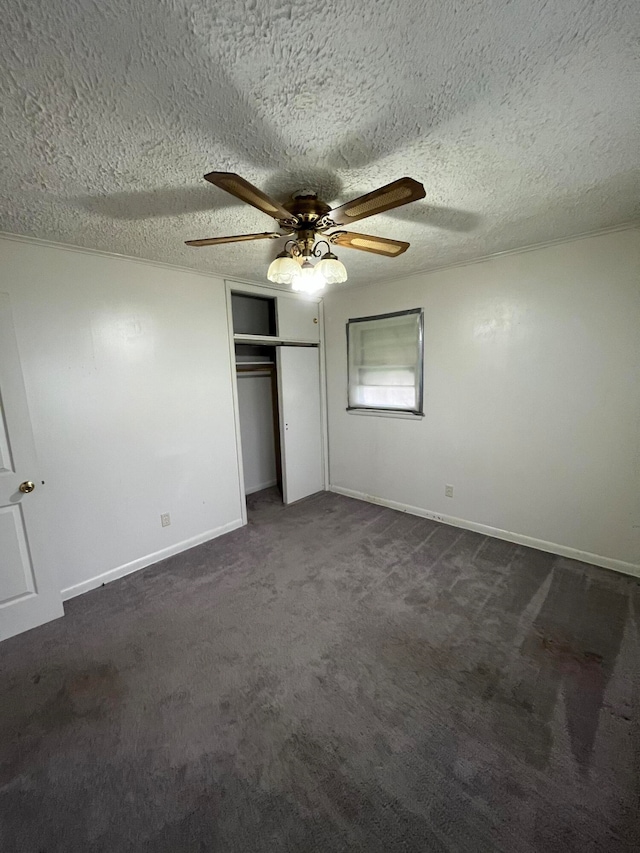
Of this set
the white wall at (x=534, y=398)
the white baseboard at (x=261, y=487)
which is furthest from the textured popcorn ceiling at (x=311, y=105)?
the white baseboard at (x=261, y=487)

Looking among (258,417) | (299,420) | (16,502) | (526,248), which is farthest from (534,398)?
(16,502)

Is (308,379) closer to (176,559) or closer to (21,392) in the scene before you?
(176,559)

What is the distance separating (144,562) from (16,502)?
105 cm

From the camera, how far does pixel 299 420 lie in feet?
13.3

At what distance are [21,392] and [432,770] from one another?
2.87m

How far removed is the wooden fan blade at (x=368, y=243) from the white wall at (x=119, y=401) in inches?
66.0

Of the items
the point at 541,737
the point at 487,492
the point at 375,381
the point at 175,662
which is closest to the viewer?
the point at 541,737

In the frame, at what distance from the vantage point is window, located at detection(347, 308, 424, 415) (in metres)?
3.43

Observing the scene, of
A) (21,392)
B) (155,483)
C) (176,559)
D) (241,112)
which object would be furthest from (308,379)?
(241,112)

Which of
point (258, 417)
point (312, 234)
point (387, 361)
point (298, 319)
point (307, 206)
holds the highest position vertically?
point (307, 206)

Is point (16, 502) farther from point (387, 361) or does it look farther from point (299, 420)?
point (387, 361)

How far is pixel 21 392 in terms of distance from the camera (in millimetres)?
2111

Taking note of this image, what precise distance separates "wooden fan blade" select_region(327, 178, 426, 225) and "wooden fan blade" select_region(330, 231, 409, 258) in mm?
243

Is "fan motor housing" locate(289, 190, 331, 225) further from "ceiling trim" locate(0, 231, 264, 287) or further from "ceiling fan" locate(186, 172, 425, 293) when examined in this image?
"ceiling trim" locate(0, 231, 264, 287)
